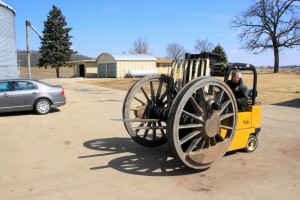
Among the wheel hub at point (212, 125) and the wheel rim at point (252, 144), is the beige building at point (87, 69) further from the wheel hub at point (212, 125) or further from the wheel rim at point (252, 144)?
the wheel hub at point (212, 125)

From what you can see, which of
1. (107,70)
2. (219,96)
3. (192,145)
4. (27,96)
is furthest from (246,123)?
(107,70)

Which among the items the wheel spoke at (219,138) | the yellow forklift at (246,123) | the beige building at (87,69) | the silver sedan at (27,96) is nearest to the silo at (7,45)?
the silver sedan at (27,96)

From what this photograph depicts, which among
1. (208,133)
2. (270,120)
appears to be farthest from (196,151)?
(270,120)

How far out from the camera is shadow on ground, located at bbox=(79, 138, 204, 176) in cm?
567

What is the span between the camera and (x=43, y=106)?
41.1ft

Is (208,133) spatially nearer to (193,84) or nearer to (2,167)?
(193,84)

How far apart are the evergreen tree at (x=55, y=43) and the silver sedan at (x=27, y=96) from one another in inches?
1711

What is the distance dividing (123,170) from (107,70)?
45887mm

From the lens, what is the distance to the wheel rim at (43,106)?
490 inches

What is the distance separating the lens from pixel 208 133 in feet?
18.0

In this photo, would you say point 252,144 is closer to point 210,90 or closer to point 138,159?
point 210,90

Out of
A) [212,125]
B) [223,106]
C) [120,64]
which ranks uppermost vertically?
[120,64]

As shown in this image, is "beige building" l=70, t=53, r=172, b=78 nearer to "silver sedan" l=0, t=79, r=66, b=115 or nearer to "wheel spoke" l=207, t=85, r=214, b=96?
"silver sedan" l=0, t=79, r=66, b=115

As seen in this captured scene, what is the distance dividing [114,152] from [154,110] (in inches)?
48.2
